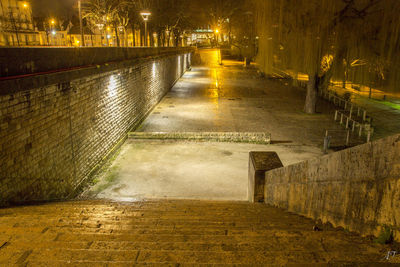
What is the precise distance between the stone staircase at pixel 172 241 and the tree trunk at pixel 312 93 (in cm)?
1468

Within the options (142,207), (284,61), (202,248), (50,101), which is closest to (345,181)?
(202,248)

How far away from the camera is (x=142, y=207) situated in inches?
206

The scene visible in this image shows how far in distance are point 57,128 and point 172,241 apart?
16.2 ft

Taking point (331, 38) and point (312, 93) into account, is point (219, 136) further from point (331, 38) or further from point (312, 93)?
point (312, 93)

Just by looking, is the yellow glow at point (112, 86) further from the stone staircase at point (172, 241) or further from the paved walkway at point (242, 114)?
the stone staircase at point (172, 241)

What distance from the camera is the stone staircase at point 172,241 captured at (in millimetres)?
2537

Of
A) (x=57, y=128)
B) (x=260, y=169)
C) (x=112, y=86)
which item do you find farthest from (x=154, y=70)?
(x=260, y=169)

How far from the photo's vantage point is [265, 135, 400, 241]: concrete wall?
249cm

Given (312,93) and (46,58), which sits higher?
(46,58)

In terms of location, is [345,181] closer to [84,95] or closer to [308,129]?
[84,95]

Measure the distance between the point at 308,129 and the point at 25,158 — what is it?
12529mm

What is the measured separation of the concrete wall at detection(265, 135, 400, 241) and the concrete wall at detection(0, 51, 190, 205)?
4.74 m

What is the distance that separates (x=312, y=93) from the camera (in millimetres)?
17703

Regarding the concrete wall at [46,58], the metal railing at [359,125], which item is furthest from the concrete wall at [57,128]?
the metal railing at [359,125]
